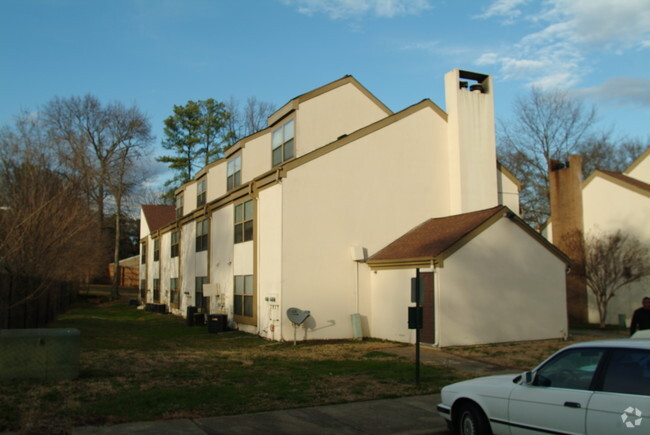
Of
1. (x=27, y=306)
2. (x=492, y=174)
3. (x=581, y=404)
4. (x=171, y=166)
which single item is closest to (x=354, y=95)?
(x=492, y=174)

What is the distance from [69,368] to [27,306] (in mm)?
9324

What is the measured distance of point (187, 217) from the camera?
31.3m

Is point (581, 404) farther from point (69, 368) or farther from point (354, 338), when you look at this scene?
point (354, 338)

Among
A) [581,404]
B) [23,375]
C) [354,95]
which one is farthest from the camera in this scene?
[354,95]

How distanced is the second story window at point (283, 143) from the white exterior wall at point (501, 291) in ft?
27.4

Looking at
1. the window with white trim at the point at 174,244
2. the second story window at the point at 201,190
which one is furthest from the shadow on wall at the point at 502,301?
the window with white trim at the point at 174,244

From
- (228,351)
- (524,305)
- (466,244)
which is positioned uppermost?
(466,244)

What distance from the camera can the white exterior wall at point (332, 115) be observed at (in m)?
22.0

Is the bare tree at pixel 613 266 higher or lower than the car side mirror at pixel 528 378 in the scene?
higher

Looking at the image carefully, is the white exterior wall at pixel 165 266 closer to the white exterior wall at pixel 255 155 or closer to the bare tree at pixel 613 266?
the white exterior wall at pixel 255 155

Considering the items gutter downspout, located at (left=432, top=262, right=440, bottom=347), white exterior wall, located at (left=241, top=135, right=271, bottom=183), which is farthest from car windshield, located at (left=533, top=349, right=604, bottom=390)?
white exterior wall, located at (left=241, top=135, right=271, bottom=183)

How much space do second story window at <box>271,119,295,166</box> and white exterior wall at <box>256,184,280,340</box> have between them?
279 cm

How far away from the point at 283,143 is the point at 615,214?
15.4 m

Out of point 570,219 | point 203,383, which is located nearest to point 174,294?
point 570,219
